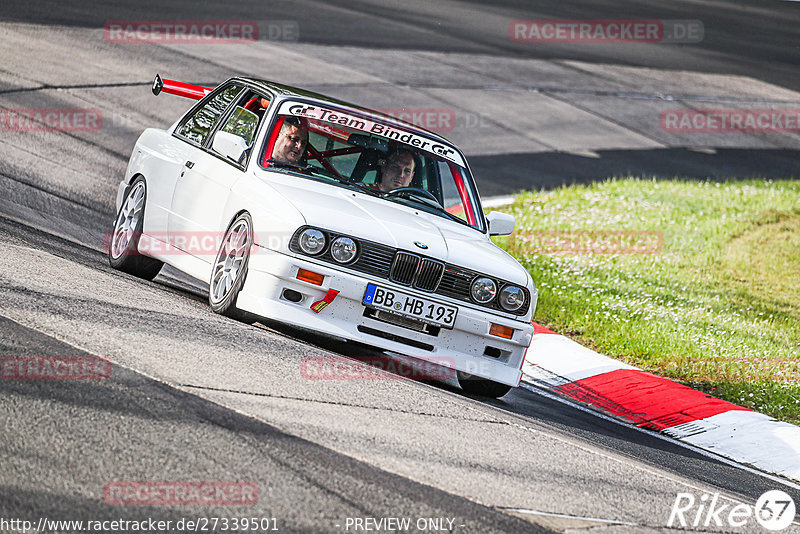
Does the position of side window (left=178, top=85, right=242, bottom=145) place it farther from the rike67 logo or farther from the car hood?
A: the rike67 logo

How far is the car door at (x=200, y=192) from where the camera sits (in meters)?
7.89

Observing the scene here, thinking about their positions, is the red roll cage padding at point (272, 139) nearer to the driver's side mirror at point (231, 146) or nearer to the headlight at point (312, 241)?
the driver's side mirror at point (231, 146)

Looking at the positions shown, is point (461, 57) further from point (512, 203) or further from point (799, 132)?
point (512, 203)

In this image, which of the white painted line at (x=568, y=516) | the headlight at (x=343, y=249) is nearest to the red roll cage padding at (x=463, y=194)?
the headlight at (x=343, y=249)

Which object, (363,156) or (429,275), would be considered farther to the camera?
(363,156)

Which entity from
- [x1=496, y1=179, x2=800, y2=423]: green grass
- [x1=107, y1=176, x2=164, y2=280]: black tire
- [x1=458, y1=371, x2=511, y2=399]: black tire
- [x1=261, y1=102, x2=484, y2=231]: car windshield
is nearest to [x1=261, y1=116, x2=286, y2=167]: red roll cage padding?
[x1=261, y1=102, x2=484, y2=231]: car windshield

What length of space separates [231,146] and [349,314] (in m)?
1.67

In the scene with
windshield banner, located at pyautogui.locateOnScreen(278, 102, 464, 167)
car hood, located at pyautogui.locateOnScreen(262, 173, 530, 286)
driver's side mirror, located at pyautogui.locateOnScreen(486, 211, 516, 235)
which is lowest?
car hood, located at pyautogui.locateOnScreen(262, 173, 530, 286)

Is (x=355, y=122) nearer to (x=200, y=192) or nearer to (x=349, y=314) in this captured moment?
(x=200, y=192)

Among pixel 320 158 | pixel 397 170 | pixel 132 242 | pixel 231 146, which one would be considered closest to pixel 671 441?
pixel 397 170

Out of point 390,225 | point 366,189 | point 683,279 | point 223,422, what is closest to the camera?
Result: point 223,422

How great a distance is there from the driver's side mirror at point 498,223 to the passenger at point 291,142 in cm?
152

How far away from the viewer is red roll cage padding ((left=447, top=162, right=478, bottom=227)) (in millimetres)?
8523

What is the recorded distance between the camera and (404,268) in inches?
279
